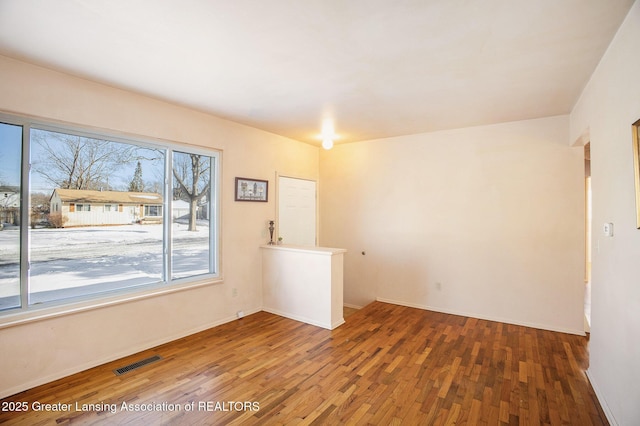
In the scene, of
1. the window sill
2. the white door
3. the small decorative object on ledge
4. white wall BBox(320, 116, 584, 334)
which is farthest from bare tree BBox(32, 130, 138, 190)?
white wall BBox(320, 116, 584, 334)

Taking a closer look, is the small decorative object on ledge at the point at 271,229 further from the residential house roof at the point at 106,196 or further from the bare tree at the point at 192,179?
the residential house roof at the point at 106,196

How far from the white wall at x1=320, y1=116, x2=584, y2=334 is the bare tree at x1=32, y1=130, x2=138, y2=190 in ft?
11.4

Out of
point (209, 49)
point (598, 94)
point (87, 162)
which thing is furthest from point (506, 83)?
point (87, 162)

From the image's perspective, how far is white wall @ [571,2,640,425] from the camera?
5.82ft

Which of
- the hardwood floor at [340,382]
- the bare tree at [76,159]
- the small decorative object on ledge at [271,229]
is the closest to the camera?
the hardwood floor at [340,382]

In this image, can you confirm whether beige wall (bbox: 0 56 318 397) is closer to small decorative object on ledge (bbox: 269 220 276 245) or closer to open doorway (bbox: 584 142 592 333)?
small decorative object on ledge (bbox: 269 220 276 245)

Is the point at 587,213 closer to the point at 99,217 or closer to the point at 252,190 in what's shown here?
the point at 252,190

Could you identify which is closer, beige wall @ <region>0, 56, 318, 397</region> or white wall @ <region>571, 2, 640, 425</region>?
white wall @ <region>571, 2, 640, 425</region>

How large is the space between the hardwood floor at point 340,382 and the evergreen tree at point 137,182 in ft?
5.68

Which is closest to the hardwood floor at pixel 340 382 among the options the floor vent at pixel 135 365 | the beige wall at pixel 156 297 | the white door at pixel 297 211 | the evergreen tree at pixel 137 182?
the floor vent at pixel 135 365

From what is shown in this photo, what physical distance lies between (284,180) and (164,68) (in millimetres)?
2667

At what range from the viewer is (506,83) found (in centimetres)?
282

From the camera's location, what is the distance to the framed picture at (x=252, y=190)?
13.9ft

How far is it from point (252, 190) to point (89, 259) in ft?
6.90
